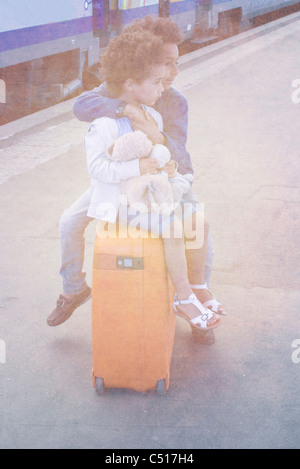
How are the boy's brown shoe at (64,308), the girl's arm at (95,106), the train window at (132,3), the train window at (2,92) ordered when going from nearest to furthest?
1. the girl's arm at (95,106)
2. the boy's brown shoe at (64,308)
3. the train window at (2,92)
4. the train window at (132,3)

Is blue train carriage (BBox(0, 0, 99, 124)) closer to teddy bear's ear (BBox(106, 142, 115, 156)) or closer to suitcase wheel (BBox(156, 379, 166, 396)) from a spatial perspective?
teddy bear's ear (BBox(106, 142, 115, 156))

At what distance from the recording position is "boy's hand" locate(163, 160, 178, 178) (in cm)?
303

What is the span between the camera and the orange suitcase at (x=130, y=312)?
278 centimetres

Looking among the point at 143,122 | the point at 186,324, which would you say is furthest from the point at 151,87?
the point at 186,324

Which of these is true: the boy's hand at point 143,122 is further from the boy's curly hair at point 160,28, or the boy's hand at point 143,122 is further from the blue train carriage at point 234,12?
the blue train carriage at point 234,12

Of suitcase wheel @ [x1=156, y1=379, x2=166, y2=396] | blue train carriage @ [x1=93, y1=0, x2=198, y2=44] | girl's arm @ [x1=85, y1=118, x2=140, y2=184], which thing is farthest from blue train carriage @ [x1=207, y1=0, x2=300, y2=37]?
suitcase wheel @ [x1=156, y1=379, x2=166, y2=396]

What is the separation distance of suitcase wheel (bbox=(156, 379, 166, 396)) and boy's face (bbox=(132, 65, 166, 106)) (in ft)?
4.09

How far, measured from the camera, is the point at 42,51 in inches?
340

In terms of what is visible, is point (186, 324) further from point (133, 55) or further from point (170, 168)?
point (133, 55)

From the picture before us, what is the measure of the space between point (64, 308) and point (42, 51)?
596cm

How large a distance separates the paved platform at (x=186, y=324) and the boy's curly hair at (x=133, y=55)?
4.49ft

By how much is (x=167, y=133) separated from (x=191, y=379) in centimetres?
118

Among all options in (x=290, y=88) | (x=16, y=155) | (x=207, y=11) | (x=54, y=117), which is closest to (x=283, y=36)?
(x=207, y=11)

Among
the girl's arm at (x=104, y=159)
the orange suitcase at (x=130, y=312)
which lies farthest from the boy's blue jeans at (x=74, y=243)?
the orange suitcase at (x=130, y=312)
